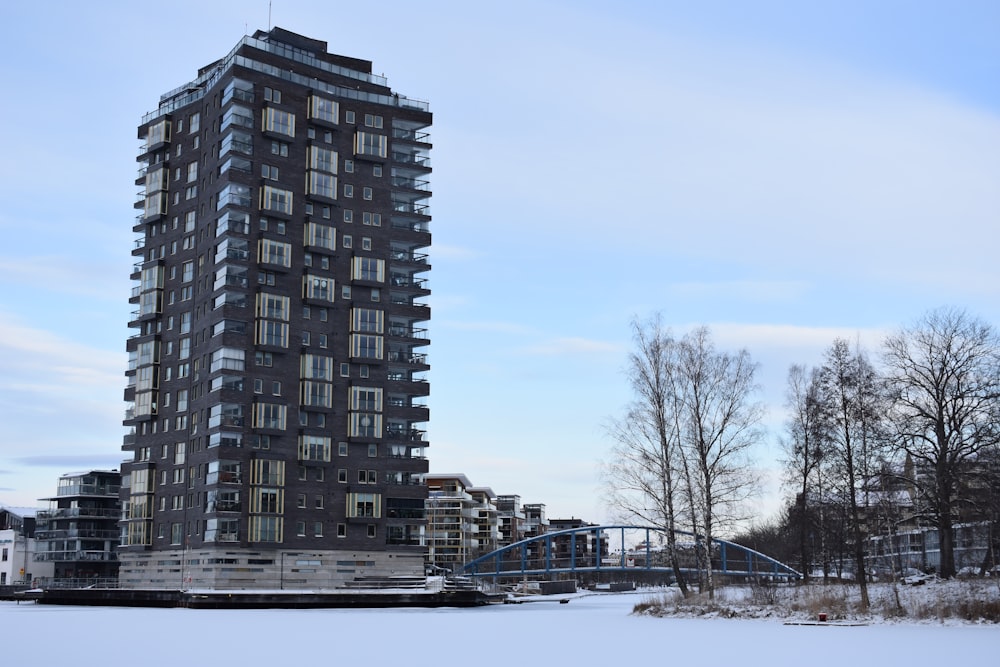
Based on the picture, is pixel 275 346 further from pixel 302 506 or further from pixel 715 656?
pixel 715 656

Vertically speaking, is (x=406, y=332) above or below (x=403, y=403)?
above

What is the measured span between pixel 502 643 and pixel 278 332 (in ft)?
240

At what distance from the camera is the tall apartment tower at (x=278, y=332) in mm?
113000

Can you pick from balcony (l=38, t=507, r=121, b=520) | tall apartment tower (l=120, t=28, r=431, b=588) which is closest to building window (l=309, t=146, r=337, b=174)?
tall apartment tower (l=120, t=28, r=431, b=588)

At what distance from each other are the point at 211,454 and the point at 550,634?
65.1 metres

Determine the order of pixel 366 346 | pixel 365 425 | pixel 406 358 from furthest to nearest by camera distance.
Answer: pixel 406 358 → pixel 366 346 → pixel 365 425

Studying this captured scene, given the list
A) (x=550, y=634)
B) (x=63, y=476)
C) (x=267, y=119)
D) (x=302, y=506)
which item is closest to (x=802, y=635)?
(x=550, y=634)

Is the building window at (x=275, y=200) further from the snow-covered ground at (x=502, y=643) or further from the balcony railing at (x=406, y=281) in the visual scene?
the snow-covered ground at (x=502, y=643)

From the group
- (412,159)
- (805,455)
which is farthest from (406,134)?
(805,455)

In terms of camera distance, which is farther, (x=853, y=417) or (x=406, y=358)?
(x=406, y=358)

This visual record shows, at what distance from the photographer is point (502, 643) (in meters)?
48.3

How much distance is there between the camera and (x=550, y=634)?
55375 millimetres

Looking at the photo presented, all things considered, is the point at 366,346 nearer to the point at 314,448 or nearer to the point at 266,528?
the point at 314,448

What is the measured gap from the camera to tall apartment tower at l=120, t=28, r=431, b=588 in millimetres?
113000
